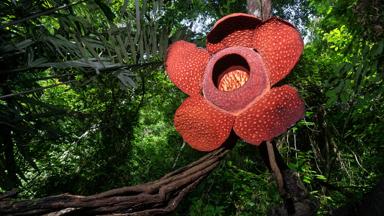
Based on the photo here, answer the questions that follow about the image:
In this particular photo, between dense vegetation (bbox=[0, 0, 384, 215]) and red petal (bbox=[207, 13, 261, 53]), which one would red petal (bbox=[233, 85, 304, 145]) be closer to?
red petal (bbox=[207, 13, 261, 53])

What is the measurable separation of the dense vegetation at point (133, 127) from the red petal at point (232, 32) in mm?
766

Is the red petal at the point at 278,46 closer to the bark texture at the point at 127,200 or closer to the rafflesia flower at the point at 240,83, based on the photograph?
Answer: the rafflesia flower at the point at 240,83

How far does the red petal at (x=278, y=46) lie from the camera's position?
812 mm

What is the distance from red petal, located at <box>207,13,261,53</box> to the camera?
87cm

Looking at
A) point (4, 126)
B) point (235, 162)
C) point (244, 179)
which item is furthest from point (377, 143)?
point (4, 126)

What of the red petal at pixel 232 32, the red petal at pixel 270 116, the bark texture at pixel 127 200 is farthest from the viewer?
the red petal at pixel 232 32

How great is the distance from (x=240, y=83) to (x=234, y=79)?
19 mm

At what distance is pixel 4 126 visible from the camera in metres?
2.26

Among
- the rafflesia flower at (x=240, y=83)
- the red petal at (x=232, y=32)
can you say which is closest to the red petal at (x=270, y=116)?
the rafflesia flower at (x=240, y=83)

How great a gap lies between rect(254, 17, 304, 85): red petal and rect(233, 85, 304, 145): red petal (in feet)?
0.15

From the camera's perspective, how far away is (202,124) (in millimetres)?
834

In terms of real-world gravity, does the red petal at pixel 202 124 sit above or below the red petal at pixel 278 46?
below

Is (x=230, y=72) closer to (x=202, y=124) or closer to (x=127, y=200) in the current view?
(x=202, y=124)

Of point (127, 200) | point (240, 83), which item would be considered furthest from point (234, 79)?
point (127, 200)
